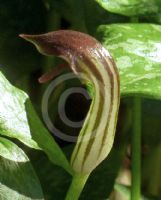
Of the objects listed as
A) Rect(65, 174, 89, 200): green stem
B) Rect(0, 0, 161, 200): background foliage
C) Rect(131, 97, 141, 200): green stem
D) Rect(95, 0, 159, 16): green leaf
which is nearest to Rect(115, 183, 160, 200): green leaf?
Rect(0, 0, 161, 200): background foliage

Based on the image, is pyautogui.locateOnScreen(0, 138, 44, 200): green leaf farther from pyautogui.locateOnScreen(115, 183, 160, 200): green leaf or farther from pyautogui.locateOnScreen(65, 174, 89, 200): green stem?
pyautogui.locateOnScreen(115, 183, 160, 200): green leaf

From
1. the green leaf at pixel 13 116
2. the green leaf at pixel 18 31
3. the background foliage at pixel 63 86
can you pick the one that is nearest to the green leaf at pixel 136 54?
the background foliage at pixel 63 86

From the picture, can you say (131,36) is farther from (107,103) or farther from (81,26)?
(81,26)

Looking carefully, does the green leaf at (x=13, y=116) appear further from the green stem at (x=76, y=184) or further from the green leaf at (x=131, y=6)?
the green leaf at (x=131, y=6)

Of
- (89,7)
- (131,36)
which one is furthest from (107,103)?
(89,7)

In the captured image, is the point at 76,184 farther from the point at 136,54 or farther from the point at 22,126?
the point at 136,54

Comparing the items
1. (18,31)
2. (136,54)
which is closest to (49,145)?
(136,54)
